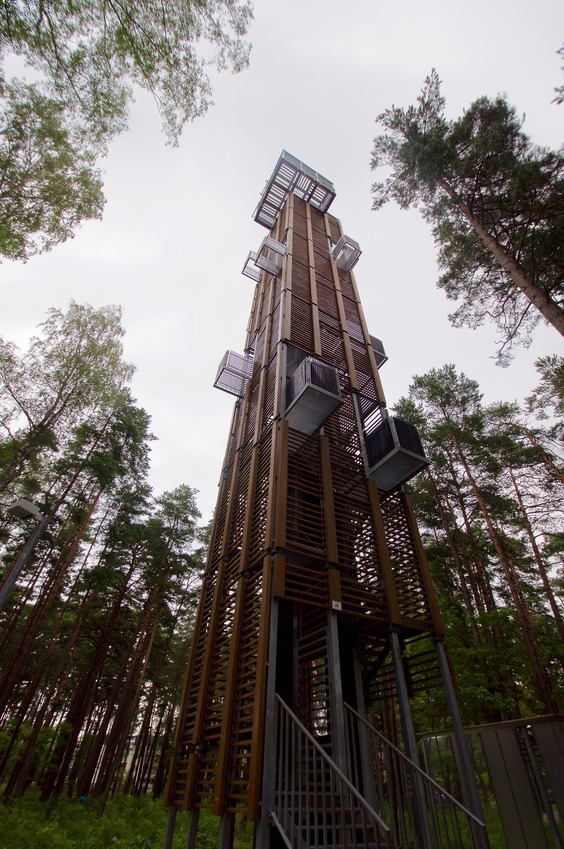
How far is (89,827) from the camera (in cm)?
1184

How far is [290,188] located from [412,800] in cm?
2382

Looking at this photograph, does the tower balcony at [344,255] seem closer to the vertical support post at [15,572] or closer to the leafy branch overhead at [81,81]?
the leafy branch overhead at [81,81]

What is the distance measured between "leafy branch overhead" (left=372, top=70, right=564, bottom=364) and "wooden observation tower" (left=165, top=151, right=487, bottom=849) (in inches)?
147

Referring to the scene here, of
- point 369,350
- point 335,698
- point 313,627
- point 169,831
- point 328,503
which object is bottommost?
point 169,831

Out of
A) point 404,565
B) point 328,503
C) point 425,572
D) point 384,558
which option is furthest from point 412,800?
point 328,503

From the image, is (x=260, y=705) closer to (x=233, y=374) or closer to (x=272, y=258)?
(x=233, y=374)

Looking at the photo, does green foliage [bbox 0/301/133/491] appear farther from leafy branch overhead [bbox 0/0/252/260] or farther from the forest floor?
the forest floor

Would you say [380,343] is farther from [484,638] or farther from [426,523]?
[484,638]

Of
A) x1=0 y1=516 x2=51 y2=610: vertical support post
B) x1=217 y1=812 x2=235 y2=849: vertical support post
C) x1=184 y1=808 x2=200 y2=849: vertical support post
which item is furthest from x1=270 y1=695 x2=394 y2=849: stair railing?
x1=0 y1=516 x2=51 y2=610: vertical support post

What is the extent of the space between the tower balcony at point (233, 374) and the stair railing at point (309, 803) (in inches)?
350

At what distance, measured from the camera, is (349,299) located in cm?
1406

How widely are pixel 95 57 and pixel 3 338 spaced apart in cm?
836

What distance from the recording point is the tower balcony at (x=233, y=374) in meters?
12.2

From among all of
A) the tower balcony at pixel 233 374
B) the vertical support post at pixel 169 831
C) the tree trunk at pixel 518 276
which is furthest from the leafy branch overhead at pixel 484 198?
the vertical support post at pixel 169 831
